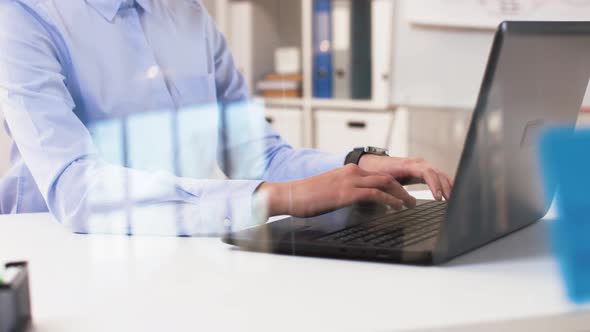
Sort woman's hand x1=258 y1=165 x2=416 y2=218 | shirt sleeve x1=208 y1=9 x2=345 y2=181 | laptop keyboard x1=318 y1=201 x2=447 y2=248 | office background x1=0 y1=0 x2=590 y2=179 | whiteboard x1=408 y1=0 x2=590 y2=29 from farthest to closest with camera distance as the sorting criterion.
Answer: whiteboard x1=408 y1=0 x2=590 y2=29
office background x1=0 y1=0 x2=590 y2=179
shirt sleeve x1=208 y1=9 x2=345 y2=181
woman's hand x1=258 y1=165 x2=416 y2=218
laptop keyboard x1=318 y1=201 x2=447 y2=248

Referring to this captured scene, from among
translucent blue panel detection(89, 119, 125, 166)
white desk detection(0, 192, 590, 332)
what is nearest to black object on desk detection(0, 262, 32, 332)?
white desk detection(0, 192, 590, 332)

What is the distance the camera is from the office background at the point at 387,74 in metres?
1.24

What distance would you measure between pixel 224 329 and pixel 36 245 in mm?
383

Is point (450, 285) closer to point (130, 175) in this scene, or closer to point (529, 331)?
point (529, 331)

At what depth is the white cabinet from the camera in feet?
3.79

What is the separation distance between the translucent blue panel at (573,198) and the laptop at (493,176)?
79 millimetres

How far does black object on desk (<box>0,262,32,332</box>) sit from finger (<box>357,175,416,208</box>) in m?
0.44

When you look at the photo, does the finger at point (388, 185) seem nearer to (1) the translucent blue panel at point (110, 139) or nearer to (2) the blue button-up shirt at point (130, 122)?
(2) the blue button-up shirt at point (130, 122)

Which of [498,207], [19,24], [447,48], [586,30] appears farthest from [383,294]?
[447,48]

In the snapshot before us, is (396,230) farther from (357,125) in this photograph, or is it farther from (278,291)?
(357,125)

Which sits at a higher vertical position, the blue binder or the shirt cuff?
the blue binder

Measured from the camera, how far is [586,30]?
0.73 m

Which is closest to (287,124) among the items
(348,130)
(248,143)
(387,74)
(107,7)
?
(248,143)

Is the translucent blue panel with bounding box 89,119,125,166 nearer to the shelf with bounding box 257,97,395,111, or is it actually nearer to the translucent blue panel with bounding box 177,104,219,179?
the translucent blue panel with bounding box 177,104,219,179
